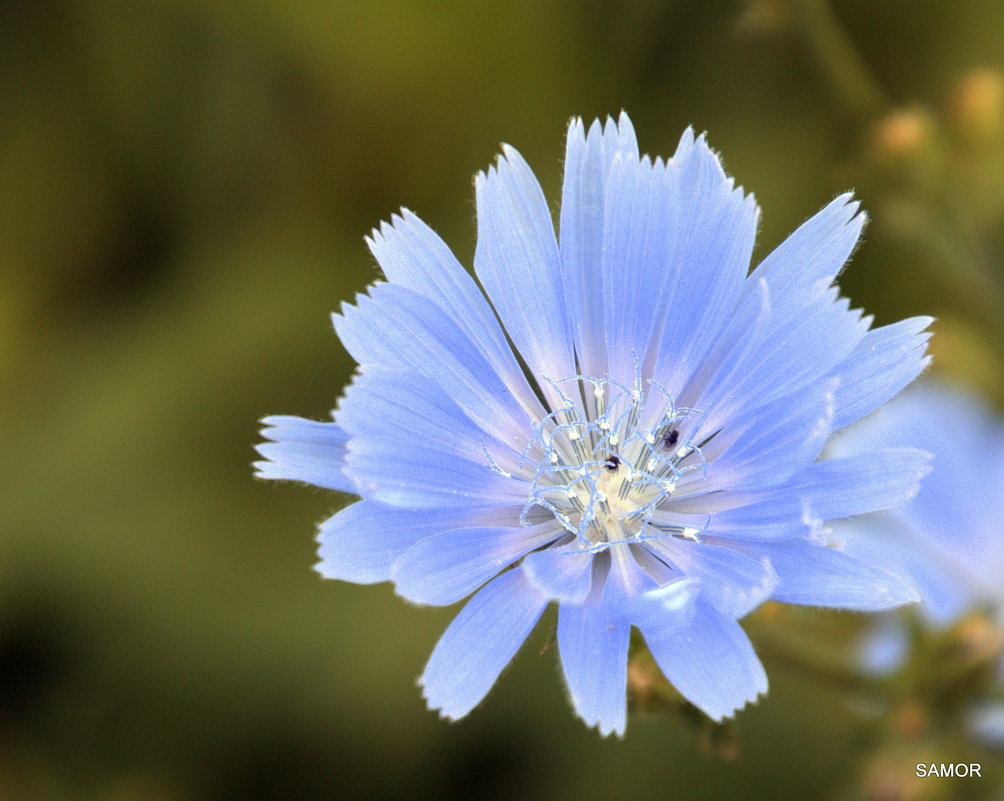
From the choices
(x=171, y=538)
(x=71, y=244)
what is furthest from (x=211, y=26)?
(x=171, y=538)

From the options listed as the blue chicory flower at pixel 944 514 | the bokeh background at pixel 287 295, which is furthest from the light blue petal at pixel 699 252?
the bokeh background at pixel 287 295

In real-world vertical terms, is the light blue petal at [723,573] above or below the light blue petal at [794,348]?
below

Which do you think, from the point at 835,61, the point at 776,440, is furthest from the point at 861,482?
the point at 835,61

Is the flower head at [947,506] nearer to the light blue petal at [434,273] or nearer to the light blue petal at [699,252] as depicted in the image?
the light blue petal at [699,252]

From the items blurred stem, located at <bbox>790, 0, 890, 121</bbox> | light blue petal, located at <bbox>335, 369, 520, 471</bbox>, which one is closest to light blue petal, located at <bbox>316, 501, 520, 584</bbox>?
light blue petal, located at <bbox>335, 369, 520, 471</bbox>

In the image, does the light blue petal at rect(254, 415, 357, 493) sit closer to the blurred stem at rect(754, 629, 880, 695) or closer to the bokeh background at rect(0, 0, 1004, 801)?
the blurred stem at rect(754, 629, 880, 695)

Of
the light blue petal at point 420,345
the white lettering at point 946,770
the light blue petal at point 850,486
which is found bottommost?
the white lettering at point 946,770

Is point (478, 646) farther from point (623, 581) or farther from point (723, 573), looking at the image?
point (723, 573)

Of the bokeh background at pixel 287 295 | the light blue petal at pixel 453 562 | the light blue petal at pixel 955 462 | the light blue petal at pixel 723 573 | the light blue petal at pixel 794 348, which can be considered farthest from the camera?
the bokeh background at pixel 287 295

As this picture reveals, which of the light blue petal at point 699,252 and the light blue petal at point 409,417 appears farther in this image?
the light blue petal at point 699,252
